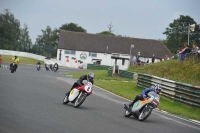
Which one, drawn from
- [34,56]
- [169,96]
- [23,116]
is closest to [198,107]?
[169,96]

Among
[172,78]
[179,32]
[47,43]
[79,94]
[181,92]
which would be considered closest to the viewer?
[79,94]

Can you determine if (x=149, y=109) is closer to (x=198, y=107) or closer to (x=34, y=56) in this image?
(x=198, y=107)

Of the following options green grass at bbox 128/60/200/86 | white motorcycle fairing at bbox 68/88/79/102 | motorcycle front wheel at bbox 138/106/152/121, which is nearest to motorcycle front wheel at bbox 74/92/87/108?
white motorcycle fairing at bbox 68/88/79/102

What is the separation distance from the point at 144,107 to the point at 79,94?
8.64ft

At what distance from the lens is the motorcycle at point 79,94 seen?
15541 millimetres

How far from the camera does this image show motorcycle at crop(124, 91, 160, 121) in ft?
46.3

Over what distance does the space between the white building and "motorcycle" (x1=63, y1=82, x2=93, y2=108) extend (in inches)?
3015

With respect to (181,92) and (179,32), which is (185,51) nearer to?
(181,92)

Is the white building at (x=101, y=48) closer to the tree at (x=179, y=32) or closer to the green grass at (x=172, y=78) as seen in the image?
the tree at (x=179, y=32)

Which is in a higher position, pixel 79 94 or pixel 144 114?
pixel 79 94

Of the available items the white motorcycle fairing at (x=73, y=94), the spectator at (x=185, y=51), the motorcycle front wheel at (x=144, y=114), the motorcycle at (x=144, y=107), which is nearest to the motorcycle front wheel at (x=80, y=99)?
the white motorcycle fairing at (x=73, y=94)

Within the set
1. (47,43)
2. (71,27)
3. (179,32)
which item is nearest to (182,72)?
(179,32)

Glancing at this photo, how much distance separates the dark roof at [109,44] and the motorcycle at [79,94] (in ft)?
258

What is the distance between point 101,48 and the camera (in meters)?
95.6
